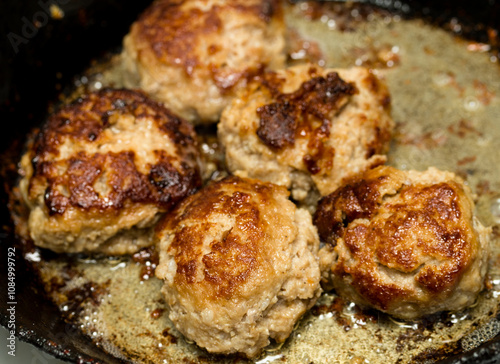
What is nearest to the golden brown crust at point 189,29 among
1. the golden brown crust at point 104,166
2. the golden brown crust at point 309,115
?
the golden brown crust at point 104,166

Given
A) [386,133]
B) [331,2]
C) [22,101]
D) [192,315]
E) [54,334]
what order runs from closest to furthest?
1. [192,315]
2. [54,334]
3. [386,133]
4. [22,101]
5. [331,2]

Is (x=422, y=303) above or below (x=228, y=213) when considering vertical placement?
below

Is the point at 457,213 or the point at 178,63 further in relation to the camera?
the point at 178,63

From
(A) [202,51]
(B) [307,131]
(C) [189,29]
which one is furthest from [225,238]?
(C) [189,29]

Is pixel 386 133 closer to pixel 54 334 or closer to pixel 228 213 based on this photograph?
pixel 228 213

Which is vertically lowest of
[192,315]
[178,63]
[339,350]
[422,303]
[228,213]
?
[339,350]

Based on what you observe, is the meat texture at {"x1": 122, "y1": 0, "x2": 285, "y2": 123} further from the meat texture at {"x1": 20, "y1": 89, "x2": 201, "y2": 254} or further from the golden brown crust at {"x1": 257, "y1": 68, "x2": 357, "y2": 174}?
Result: the golden brown crust at {"x1": 257, "y1": 68, "x2": 357, "y2": 174}

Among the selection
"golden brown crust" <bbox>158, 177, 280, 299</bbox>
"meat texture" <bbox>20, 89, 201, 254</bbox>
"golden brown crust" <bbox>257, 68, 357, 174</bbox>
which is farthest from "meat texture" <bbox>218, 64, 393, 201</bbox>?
"meat texture" <bbox>20, 89, 201, 254</bbox>

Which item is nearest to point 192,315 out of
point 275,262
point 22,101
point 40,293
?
point 275,262

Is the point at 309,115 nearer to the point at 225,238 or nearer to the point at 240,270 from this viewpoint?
the point at 225,238
